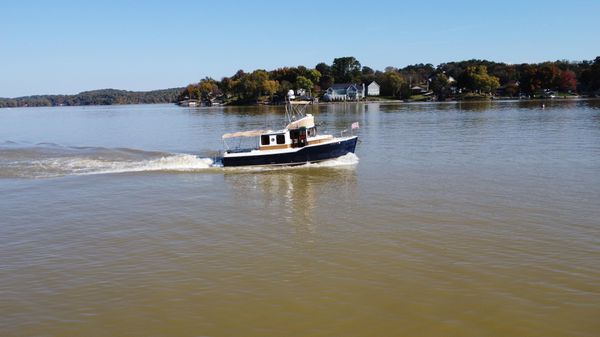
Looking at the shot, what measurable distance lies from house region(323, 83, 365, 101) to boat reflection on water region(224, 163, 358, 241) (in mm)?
140662

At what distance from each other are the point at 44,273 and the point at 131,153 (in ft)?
94.6

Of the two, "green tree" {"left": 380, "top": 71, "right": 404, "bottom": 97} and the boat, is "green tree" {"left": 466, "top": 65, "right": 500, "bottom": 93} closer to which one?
"green tree" {"left": 380, "top": 71, "right": 404, "bottom": 97}

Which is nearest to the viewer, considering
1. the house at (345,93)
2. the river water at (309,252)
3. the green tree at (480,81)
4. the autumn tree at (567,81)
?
the river water at (309,252)

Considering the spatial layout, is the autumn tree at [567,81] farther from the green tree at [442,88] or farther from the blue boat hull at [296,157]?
the blue boat hull at [296,157]

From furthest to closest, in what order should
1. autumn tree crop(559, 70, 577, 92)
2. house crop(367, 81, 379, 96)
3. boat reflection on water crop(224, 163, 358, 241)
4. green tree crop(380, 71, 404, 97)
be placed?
house crop(367, 81, 379, 96), green tree crop(380, 71, 404, 97), autumn tree crop(559, 70, 577, 92), boat reflection on water crop(224, 163, 358, 241)

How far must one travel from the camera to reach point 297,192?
24422 millimetres


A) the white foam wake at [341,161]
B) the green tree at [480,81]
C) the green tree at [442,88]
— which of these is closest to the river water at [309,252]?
the white foam wake at [341,161]

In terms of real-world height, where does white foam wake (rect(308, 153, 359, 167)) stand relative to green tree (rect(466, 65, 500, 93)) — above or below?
below

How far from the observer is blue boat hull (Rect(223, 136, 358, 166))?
1236 inches

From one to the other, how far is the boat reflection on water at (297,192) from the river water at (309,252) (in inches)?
5.6

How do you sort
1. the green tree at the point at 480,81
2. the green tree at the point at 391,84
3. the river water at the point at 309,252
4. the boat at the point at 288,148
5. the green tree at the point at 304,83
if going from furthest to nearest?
the green tree at the point at 304,83
the green tree at the point at 391,84
the green tree at the point at 480,81
the boat at the point at 288,148
the river water at the point at 309,252

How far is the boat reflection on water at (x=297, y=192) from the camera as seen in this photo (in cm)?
1931

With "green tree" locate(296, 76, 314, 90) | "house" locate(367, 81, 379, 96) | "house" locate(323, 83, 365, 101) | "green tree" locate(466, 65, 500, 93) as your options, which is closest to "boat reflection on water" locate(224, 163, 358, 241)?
"green tree" locate(466, 65, 500, 93)

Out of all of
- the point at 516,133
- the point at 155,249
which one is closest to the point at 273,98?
the point at 516,133
